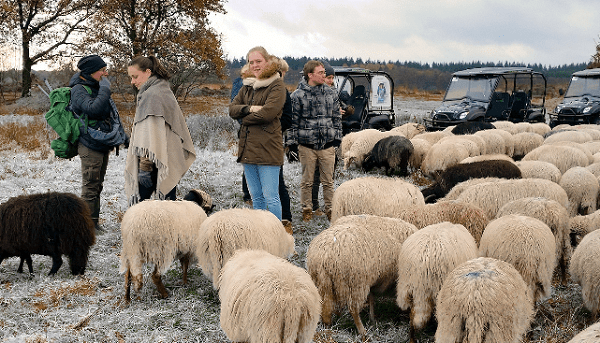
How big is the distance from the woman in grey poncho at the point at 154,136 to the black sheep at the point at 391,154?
5.57 meters

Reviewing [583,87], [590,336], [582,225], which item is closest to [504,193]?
[582,225]

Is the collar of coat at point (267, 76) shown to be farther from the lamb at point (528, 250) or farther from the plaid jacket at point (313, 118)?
the lamb at point (528, 250)

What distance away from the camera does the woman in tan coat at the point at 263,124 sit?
14.6 feet

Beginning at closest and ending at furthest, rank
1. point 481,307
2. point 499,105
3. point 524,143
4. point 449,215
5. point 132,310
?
point 481,307
point 132,310
point 449,215
point 524,143
point 499,105

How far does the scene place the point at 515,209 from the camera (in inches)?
180

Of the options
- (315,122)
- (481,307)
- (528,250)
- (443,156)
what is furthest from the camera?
(443,156)

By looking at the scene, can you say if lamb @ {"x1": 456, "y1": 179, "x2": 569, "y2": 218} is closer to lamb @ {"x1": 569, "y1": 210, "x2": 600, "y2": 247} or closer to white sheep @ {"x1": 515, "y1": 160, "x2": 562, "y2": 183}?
lamb @ {"x1": 569, "y1": 210, "x2": 600, "y2": 247}

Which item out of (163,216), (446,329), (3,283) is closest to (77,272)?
(3,283)

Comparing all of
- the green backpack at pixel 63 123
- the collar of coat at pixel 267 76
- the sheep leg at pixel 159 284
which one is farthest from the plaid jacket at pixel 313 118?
the sheep leg at pixel 159 284

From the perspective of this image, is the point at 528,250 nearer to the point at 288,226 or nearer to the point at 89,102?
the point at 288,226

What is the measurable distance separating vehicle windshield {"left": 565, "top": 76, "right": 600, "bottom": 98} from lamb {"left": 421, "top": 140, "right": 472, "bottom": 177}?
961 cm

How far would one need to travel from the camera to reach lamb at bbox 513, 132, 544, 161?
1009 centimetres

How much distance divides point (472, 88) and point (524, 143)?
4690 millimetres

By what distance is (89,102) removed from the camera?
199 inches
